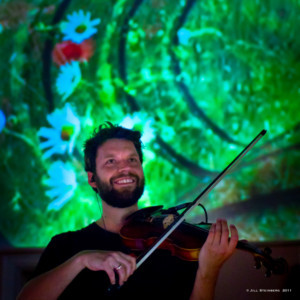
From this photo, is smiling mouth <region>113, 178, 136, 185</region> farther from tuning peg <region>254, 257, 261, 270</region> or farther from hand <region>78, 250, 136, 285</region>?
tuning peg <region>254, 257, 261, 270</region>

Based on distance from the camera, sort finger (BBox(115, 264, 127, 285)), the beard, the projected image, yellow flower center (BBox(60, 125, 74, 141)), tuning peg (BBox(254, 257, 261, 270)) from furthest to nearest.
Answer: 1. yellow flower center (BBox(60, 125, 74, 141))
2. the projected image
3. the beard
4. tuning peg (BBox(254, 257, 261, 270))
5. finger (BBox(115, 264, 127, 285))

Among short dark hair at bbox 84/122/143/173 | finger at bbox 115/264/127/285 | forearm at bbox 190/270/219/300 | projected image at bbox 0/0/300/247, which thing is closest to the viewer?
finger at bbox 115/264/127/285

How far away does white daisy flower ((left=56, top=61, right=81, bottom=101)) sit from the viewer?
2.15m

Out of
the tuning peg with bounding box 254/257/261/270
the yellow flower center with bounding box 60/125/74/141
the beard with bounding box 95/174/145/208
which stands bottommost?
the tuning peg with bounding box 254/257/261/270

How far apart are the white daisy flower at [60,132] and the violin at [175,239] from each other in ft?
2.62

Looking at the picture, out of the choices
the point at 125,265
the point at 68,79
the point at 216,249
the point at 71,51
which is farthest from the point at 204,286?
the point at 71,51

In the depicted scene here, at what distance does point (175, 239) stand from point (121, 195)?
1.34 ft

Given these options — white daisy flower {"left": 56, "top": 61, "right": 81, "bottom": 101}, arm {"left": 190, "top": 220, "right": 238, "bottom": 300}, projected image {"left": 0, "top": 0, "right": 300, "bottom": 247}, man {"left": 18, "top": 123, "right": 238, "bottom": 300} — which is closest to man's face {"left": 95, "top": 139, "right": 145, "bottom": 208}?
man {"left": 18, "top": 123, "right": 238, "bottom": 300}

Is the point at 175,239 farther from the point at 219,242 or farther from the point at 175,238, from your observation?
the point at 219,242

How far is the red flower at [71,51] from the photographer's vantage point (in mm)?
2170

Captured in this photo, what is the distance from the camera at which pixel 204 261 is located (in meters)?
1.31

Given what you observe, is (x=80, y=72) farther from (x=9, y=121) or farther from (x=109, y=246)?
(x=109, y=246)

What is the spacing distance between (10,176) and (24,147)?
17cm

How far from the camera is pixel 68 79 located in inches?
85.0
